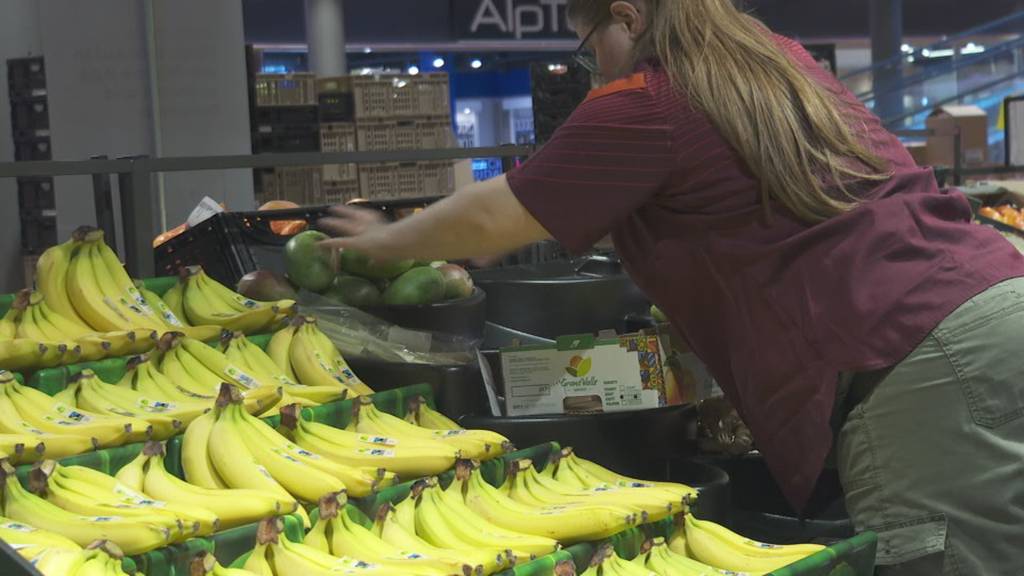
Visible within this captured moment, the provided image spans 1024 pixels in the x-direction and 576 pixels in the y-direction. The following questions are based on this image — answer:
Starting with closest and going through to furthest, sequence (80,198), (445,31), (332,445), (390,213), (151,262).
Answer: (332,445) < (151,262) < (390,213) < (80,198) < (445,31)

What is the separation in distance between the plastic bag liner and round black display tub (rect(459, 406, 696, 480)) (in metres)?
0.22

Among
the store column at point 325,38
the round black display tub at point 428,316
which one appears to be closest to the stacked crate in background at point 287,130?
the store column at point 325,38

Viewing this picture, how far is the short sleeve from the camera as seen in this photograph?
191 centimetres

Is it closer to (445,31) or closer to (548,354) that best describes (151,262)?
(548,354)

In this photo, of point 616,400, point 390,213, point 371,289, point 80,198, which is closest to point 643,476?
point 616,400

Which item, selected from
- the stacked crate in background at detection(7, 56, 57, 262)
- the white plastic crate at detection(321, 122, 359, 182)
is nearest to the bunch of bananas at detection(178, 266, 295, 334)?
the stacked crate in background at detection(7, 56, 57, 262)

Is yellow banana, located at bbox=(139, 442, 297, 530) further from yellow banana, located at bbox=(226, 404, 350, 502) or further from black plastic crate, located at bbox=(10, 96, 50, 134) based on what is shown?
black plastic crate, located at bbox=(10, 96, 50, 134)

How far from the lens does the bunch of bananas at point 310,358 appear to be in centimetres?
246

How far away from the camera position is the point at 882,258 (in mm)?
1920

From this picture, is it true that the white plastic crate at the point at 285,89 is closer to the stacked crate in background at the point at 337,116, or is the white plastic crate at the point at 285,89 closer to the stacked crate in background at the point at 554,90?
the stacked crate in background at the point at 337,116

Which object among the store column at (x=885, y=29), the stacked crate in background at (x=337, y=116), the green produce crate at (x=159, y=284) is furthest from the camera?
the store column at (x=885, y=29)

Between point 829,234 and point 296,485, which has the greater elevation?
point 829,234

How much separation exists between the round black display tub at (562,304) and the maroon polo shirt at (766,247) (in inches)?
44.6

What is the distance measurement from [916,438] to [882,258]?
0.28m
